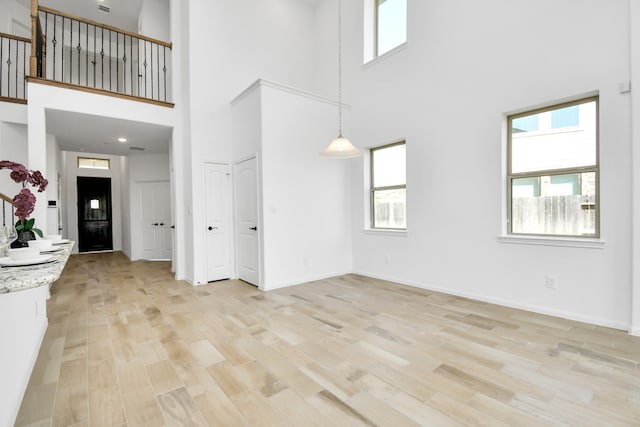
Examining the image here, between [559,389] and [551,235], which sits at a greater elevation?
[551,235]

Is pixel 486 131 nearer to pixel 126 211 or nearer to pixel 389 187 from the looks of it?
pixel 389 187

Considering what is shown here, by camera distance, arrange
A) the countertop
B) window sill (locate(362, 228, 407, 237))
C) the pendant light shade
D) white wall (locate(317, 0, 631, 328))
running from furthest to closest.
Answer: window sill (locate(362, 228, 407, 237)), the pendant light shade, white wall (locate(317, 0, 631, 328)), the countertop

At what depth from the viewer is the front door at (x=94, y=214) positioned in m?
9.40

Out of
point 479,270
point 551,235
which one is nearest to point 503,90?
point 551,235

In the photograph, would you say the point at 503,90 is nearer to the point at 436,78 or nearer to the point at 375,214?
the point at 436,78

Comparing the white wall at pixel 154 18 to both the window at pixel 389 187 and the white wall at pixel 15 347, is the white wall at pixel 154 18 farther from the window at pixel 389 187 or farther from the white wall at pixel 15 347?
the white wall at pixel 15 347

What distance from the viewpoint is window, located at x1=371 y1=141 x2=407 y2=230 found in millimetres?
4992

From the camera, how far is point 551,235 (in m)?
3.46

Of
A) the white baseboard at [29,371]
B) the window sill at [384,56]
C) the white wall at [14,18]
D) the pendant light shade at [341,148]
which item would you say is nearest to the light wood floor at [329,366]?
the white baseboard at [29,371]

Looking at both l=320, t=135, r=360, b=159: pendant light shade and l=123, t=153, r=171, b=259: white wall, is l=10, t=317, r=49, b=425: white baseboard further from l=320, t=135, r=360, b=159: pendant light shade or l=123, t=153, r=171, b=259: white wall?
l=123, t=153, r=171, b=259: white wall

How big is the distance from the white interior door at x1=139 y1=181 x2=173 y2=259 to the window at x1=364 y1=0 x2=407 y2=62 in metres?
6.31

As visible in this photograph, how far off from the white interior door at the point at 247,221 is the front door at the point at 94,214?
694 cm

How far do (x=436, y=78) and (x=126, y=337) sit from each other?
16.4 feet

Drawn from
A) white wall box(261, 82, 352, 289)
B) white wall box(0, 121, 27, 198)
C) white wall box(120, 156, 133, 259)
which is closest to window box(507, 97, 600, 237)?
white wall box(261, 82, 352, 289)
